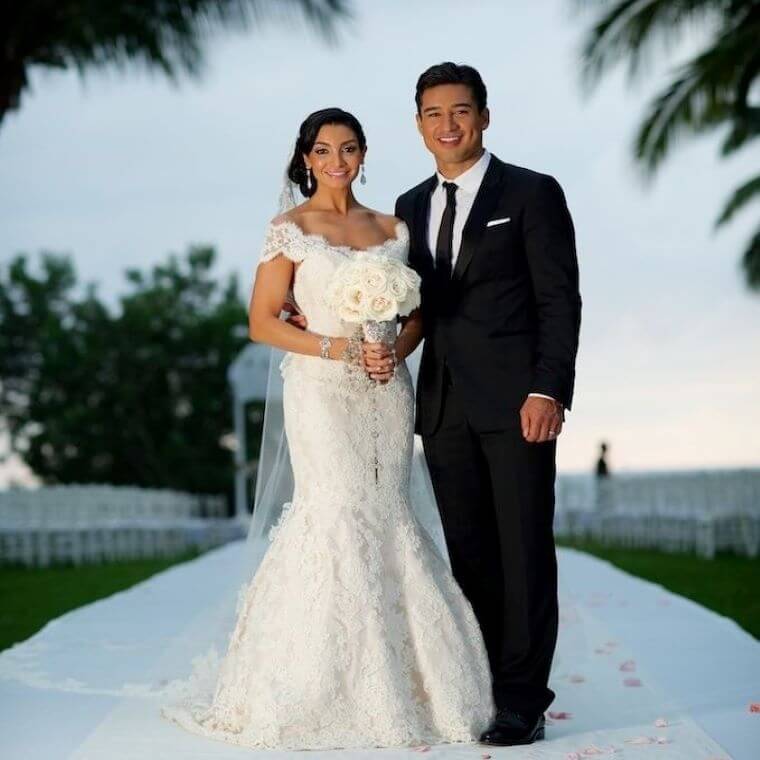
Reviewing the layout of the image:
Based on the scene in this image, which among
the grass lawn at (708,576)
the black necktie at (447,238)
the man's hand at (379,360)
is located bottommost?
the grass lawn at (708,576)

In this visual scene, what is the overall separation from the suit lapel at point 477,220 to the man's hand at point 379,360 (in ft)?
1.09

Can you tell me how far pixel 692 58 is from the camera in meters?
17.1

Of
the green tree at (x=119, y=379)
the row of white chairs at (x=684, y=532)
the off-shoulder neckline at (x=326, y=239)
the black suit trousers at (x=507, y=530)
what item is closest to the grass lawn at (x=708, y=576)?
the row of white chairs at (x=684, y=532)

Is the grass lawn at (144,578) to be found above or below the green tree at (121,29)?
below

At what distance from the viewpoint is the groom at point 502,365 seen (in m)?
4.64

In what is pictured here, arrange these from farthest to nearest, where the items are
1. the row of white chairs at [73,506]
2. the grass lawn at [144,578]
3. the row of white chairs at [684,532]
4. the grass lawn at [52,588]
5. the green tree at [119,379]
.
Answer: the green tree at [119,379], the row of white chairs at [73,506], the row of white chairs at [684,532], the grass lawn at [52,588], the grass lawn at [144,578]

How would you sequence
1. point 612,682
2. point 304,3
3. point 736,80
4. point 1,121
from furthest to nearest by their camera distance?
point 736,80, point 304,3, point 1,121, point 612,682

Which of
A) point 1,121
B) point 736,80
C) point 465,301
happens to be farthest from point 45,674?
point 736,80

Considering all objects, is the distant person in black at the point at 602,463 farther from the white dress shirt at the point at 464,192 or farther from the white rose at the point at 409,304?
the white rose at the point at 409,304

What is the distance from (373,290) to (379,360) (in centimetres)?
28

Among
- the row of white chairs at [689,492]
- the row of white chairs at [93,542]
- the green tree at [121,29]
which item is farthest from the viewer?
the row of white chairs at [93,542]

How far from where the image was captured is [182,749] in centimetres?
464

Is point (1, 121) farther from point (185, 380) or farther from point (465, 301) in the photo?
point (185, 380)

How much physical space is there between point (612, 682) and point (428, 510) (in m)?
1.14
